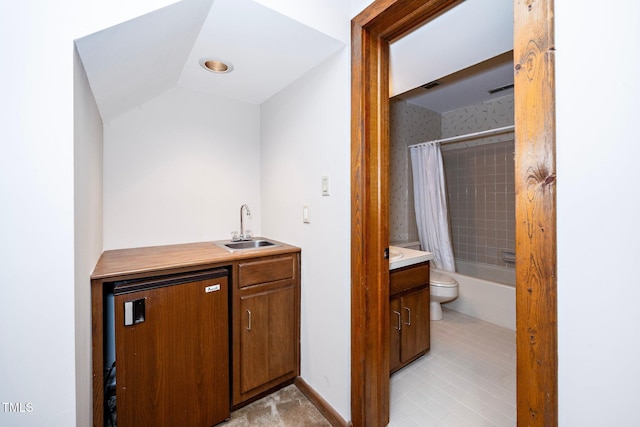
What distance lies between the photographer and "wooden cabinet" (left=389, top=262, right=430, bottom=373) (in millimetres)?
1796

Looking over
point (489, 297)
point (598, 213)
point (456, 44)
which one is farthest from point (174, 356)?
point (489, 297)

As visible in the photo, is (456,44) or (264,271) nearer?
(456,44)

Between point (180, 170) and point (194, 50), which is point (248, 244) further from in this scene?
point (194, 50)

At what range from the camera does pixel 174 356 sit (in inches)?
53.7

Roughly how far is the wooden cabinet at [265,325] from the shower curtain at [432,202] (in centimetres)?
208

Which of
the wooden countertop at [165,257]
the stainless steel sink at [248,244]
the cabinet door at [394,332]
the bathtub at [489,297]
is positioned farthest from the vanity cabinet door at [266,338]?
the bathtub at [489,297]

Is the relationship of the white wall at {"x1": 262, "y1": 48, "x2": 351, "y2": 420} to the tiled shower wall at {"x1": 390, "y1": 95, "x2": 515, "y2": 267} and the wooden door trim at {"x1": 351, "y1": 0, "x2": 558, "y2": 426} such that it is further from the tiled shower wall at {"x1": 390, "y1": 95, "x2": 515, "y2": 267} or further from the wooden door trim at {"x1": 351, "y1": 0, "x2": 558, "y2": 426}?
the tiled shower wall at {"x1": 390, "y1": 95, "x2": 515, "y2": 267}

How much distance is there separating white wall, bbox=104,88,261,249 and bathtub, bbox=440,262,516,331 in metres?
2.27

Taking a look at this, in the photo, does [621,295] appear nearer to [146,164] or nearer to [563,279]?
[563,279]

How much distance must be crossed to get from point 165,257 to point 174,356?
528mm

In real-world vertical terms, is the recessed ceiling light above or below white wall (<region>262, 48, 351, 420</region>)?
above

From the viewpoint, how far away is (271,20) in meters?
1.27

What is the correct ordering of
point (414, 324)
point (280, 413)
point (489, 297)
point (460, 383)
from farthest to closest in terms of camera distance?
point (489, 297)
point (414, 324)
point (460, 383)
point (280, 413)

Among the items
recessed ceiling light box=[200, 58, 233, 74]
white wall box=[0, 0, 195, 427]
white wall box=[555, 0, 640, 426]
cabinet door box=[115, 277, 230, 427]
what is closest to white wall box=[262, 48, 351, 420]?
recessed ceiling light box=[200, 58, 233, 74]
